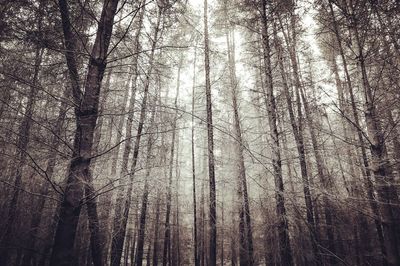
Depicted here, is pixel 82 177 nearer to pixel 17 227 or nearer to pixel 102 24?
pixel 102 24

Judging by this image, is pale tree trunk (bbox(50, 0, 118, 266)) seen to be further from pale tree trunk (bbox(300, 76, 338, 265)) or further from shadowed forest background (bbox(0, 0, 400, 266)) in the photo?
pale tree trunk (bbox(300, 76, 338, 265))

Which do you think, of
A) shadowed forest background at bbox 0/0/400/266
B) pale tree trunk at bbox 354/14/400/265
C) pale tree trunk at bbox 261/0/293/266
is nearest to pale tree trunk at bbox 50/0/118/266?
shadowed forest background at bbox 0/0/400/266

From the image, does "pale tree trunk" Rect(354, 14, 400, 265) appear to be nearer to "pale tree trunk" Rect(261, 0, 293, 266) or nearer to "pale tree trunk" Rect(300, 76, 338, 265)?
"pale tree trunk" Rect(300, 76, 338, 265)

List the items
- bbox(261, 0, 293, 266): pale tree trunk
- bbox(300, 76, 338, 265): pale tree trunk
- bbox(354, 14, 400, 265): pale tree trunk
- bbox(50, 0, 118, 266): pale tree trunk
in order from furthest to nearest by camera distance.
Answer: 1. bbox(300, 76, 338, 265): pale tree trunk
2. bbox(261, 0, 293, 266): pale tree trunk
3. bbox(354, 14, 400, 265): pale tree trunk
4. bbox(50, 0, 118, 266): pale tree trunk

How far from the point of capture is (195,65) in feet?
40.6

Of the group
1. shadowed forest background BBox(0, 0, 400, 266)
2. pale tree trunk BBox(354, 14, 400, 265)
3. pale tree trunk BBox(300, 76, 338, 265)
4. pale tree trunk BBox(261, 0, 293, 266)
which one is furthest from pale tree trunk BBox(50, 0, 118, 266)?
pale tree trunk BBox(354, 14, 400, 265)

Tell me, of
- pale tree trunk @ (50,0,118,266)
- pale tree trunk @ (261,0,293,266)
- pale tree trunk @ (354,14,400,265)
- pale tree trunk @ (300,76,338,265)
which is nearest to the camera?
pale tree trunk @ (50,0,118,266)

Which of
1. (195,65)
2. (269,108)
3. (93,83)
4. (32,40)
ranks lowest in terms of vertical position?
(93,83)

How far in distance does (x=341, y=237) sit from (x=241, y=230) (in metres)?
5.24

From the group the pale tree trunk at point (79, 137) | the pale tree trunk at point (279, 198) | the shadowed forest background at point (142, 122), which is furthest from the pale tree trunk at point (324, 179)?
the pale tree trunk at point (79, 137)

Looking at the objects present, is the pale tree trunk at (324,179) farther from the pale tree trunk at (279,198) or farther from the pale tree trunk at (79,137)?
the pale tree trunk at (79,137)

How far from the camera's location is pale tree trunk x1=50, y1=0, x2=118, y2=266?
2.13 meters

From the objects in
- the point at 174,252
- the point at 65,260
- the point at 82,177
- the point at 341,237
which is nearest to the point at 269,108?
the point at 82,177

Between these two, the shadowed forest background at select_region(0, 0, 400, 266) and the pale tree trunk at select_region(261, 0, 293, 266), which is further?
the pale tree trunk at select_region(261, 0, 293, 266)
